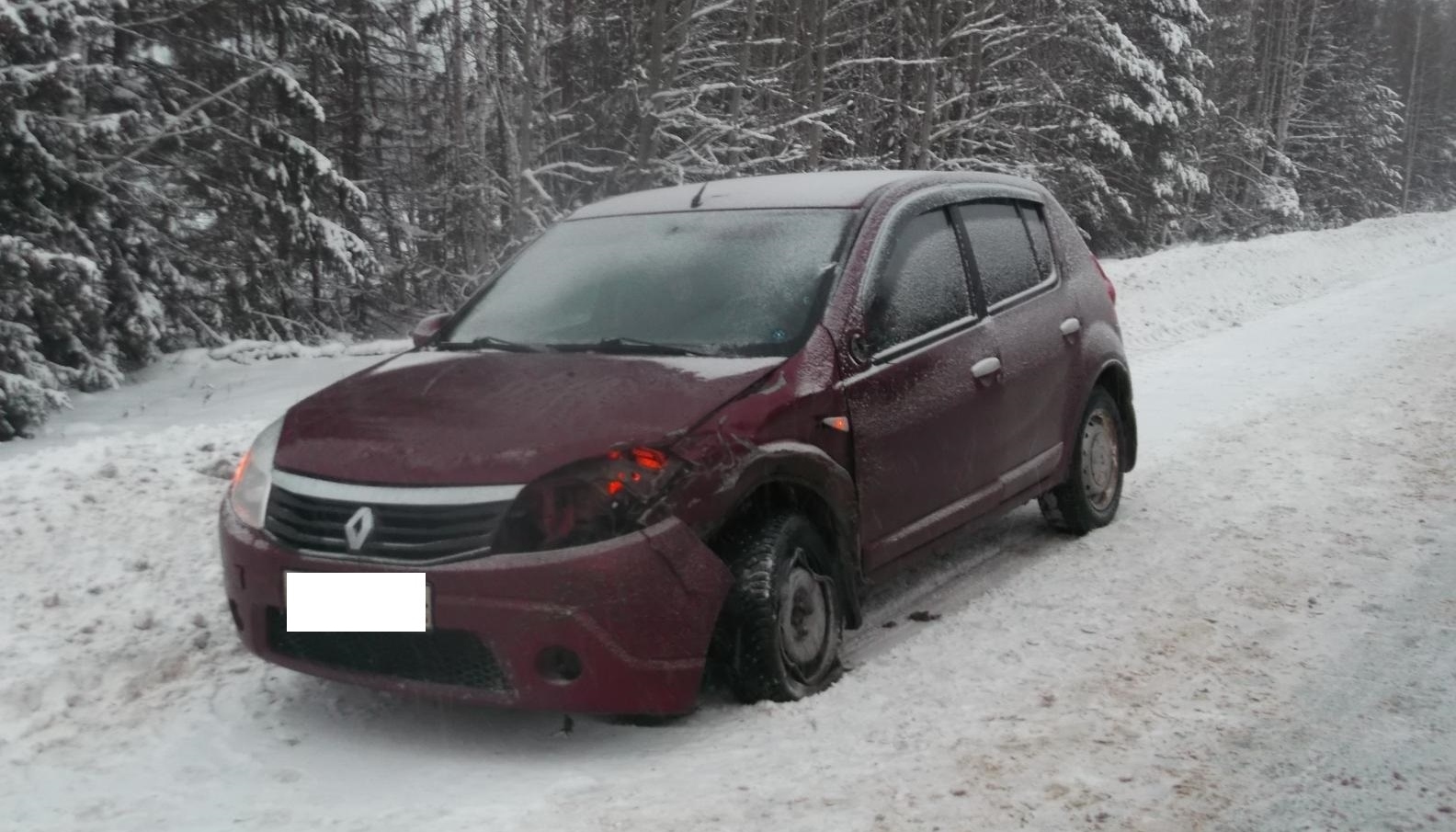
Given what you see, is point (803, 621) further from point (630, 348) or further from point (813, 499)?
point (630, 348)

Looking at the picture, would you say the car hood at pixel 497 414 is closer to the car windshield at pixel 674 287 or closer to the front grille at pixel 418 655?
the car windshield at pixel 674 287

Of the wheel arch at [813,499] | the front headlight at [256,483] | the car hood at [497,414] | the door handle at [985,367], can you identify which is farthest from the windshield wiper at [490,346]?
the door handle at [985,367]

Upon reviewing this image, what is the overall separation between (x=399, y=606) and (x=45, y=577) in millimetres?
2499

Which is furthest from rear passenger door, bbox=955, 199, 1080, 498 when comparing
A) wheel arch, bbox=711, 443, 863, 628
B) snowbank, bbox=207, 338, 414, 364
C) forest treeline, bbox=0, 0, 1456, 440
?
snowbank, bbox=207, 338, 414, 364

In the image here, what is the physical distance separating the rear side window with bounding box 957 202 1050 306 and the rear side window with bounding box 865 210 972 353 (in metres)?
0.18

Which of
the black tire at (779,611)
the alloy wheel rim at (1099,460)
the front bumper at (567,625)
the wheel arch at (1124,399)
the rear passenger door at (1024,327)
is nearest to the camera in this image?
the front bumper at (567,625)

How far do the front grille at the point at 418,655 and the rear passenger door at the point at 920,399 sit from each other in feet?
4.72

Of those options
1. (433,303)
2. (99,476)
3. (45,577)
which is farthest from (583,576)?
(433,303)

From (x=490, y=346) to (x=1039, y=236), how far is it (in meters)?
2.71

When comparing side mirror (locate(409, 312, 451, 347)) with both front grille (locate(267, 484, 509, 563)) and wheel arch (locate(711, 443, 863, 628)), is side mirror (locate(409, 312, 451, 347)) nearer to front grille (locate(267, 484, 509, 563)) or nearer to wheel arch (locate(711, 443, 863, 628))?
front grille (locate(267, 484, 509, 563))

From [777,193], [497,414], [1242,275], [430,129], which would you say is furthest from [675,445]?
[430,129]

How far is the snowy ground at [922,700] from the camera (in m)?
3.50

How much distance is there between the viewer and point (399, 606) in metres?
3.68

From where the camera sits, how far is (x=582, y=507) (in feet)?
12.1
